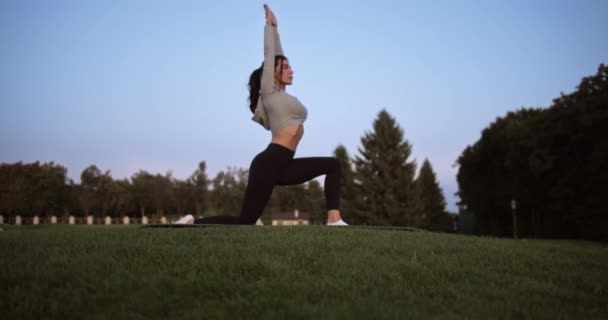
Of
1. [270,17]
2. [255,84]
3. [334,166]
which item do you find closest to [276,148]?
[334,166]

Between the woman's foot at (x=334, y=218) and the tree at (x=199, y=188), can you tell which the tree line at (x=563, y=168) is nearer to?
the woman's foot at (x=334, y=218)

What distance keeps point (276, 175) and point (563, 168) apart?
35456 mm

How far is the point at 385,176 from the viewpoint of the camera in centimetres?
4753

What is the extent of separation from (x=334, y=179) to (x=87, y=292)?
3.93m

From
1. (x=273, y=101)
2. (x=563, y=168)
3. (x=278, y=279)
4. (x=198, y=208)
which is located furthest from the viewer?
(x=198, y=208)

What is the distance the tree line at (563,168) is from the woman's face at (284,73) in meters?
30.0

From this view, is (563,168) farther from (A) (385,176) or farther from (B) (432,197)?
(B) (432,197)

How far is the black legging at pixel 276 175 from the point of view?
691 cm

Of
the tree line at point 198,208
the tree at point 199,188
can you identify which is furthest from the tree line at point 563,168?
the tree at point 199,188

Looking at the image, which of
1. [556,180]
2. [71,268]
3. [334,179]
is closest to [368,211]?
[556,180]

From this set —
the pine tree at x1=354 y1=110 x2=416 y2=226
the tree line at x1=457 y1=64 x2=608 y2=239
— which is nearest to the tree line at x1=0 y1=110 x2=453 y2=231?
the pine tree at x1=354 y1=110 x2=416 y2=226

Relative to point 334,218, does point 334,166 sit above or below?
above

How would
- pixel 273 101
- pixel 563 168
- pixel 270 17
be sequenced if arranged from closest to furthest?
pixel 273 101
pixel 270 17
pixel 563 168

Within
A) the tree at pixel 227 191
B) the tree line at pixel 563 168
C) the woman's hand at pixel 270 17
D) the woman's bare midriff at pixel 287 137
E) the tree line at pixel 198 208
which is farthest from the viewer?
the tree at pixel 227 191
